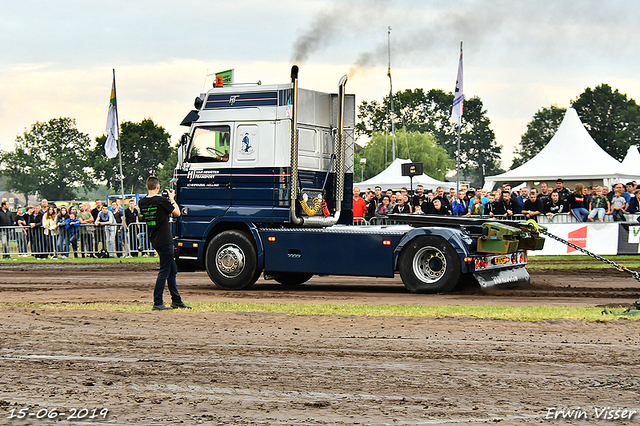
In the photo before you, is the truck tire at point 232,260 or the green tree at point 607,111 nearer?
the truck tire at point 232,260

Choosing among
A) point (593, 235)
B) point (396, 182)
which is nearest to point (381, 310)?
point (593, 235)

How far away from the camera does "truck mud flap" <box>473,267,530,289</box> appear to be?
1295cm

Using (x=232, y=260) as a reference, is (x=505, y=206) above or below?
above

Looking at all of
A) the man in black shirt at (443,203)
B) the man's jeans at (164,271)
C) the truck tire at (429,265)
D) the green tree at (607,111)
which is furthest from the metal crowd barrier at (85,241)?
the green tree at (607,111)

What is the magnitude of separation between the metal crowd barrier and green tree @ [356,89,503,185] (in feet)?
353

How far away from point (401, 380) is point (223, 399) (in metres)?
1.53

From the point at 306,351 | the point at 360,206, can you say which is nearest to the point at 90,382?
the point at 306,351

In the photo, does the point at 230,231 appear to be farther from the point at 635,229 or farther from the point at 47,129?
the point at 47,129

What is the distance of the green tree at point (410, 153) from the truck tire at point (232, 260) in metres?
84.5

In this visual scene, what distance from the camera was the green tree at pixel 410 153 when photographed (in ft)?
326

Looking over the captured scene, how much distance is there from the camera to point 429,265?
43.0ft

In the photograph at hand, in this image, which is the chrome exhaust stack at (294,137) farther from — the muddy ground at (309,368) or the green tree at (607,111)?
the green tree at (607,111)

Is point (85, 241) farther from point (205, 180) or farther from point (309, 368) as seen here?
point (309, 368)

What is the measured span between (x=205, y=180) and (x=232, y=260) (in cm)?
153
